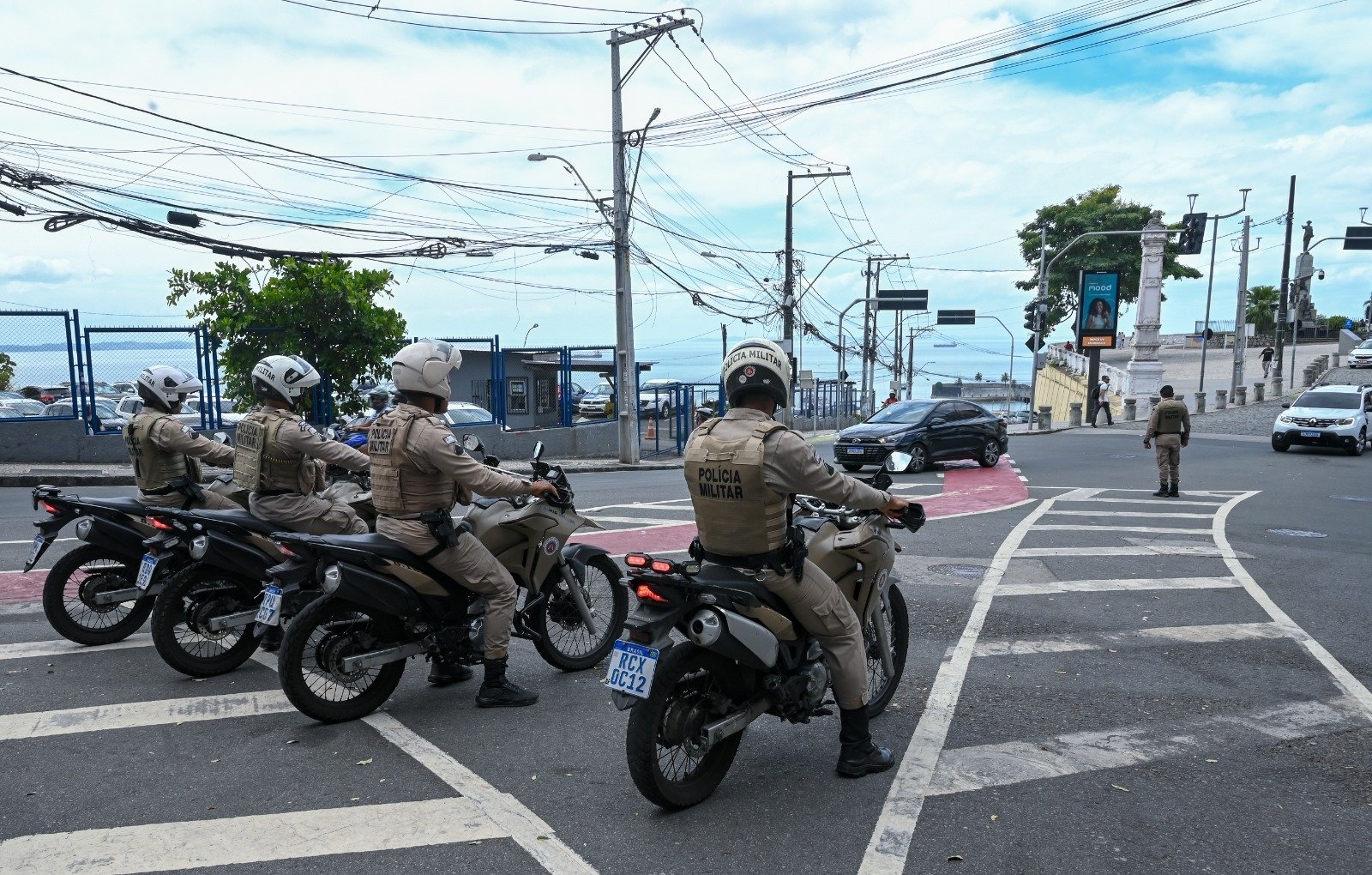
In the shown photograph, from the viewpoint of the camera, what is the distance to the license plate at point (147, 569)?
5836 millimetres

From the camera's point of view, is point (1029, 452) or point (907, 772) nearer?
point (907, 772)

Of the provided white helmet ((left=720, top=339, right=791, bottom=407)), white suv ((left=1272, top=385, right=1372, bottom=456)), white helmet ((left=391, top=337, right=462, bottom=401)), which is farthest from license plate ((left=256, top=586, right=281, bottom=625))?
white suv ((left=1272, top=385, right=1372, bottom=456))

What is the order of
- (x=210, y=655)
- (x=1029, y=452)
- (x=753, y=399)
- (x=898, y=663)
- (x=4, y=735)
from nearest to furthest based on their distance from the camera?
(x=753, y=399)
(x=4, y=735)
(x=898, y=663)
(x=210, y=655)
(x=1029, y=452)

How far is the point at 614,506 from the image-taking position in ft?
44.9

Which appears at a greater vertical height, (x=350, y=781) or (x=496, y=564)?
(x=496, y=564)

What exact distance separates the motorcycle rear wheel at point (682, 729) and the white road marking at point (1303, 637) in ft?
12.0

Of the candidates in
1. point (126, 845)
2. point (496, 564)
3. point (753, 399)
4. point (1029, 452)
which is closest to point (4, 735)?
point (126, 845)

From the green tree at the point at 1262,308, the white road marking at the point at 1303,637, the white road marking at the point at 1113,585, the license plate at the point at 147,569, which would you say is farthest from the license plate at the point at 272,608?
the green tree at the point at 1262,308

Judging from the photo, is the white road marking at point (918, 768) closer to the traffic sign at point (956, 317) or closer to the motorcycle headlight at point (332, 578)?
the motorcycle headlight at point (332, 578)

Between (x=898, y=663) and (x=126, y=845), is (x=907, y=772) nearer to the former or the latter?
(x=898, y=663)

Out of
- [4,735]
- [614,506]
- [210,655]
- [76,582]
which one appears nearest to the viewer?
[4,735]

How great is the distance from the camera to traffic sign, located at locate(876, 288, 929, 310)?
42562 millimetres

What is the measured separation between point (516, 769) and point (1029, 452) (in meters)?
22.5

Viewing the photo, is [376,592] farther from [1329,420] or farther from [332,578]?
[1329,420]
